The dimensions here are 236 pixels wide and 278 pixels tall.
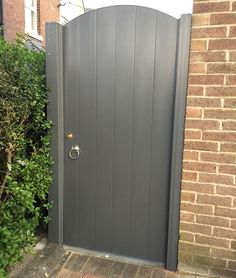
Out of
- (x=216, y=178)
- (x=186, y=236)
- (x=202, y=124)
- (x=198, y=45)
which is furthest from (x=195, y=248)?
(x=198, y=45)

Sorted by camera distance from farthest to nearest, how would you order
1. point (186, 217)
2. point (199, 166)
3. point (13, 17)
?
point (13, 17)
point (186, 217)
point (199, 166)

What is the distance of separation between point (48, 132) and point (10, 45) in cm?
81

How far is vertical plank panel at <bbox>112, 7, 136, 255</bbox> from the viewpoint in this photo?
239 centimetres

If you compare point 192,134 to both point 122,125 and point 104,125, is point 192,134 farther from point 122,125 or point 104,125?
point 104,125

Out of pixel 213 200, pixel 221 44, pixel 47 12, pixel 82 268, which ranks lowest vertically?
pixel 82 268

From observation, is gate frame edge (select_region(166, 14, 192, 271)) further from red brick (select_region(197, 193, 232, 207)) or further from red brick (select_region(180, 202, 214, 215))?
Result: red brick (select_region(197, 193, 232, 207))

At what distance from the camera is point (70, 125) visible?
105 inches

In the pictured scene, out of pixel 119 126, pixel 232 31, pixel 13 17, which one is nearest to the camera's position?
pixel 232 31

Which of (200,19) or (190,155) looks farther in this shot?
(190,155)

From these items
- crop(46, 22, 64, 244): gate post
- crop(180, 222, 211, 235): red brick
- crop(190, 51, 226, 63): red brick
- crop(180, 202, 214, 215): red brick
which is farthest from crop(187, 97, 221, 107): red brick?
crop(46, 22, 64, 244): gate post

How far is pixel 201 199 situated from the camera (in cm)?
236

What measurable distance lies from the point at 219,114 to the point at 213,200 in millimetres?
672

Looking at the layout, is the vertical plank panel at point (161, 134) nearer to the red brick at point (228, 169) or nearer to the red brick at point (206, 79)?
the red brick at point (206, 79)

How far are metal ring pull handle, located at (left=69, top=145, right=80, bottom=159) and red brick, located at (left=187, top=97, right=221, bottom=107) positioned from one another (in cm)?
104
